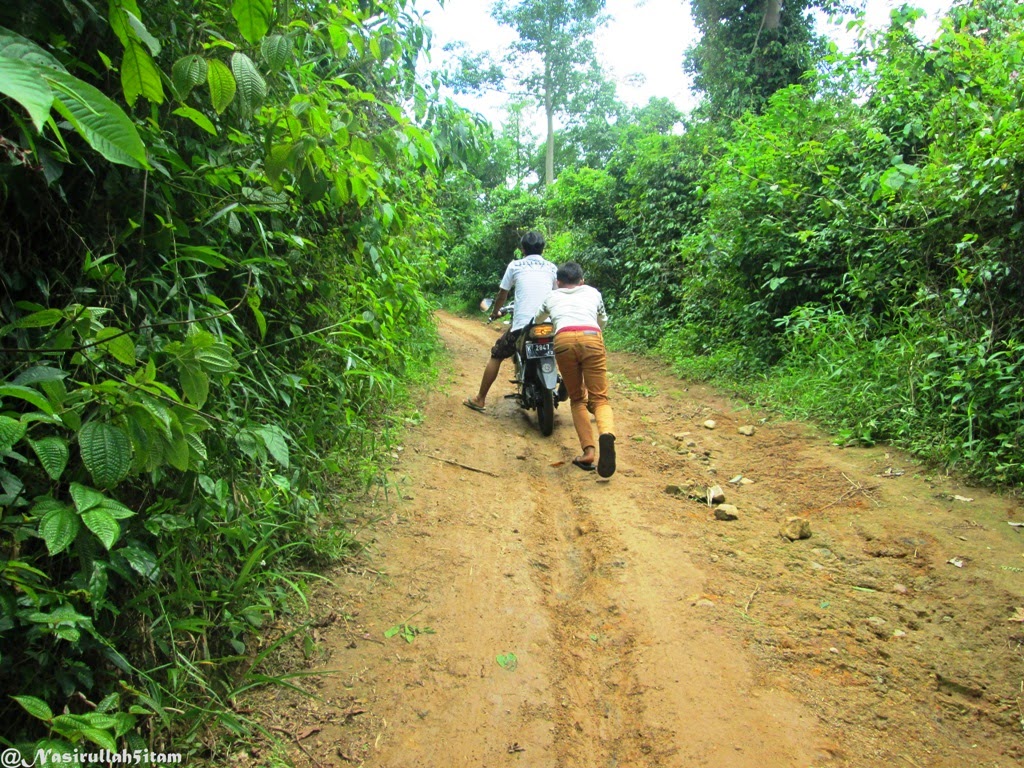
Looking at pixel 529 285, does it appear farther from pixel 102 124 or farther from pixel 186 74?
pixel 102 124

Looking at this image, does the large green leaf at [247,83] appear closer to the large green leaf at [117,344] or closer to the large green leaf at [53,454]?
the large green leaf at [117,344]

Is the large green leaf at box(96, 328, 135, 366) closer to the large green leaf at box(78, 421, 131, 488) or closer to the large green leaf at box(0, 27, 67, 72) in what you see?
the large green leaf at box(78, 421, 131, 488)

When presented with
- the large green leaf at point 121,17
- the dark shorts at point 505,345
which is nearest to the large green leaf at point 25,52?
the large green leaf at point 121,17

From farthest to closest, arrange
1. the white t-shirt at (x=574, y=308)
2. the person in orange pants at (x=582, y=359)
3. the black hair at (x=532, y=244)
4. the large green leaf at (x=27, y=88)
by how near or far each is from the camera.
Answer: the black hair at (x=532, y=244), the white t-shirt at (x=574, y=308), the person in orange pants at (x=582, y=359), the large green leaf at (x=27, y=88)

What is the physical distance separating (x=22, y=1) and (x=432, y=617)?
261 cm

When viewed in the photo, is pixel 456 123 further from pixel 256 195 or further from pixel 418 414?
pixel 418 414

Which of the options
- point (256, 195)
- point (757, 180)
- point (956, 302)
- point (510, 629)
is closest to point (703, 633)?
point (510, 629)

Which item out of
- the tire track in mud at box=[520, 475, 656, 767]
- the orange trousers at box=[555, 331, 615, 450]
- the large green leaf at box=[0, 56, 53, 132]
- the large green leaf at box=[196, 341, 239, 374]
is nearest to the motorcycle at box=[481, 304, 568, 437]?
the orange trousers at box=[555, 331, 615, 450]

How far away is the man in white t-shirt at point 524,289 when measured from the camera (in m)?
6.18

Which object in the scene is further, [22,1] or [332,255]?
[332,255]

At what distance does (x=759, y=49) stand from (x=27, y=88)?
13.6 m

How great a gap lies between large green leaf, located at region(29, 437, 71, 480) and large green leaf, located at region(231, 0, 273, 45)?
116 centimetres

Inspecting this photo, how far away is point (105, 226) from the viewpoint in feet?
6.92

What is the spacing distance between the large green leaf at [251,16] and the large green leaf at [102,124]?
2.24 ft
